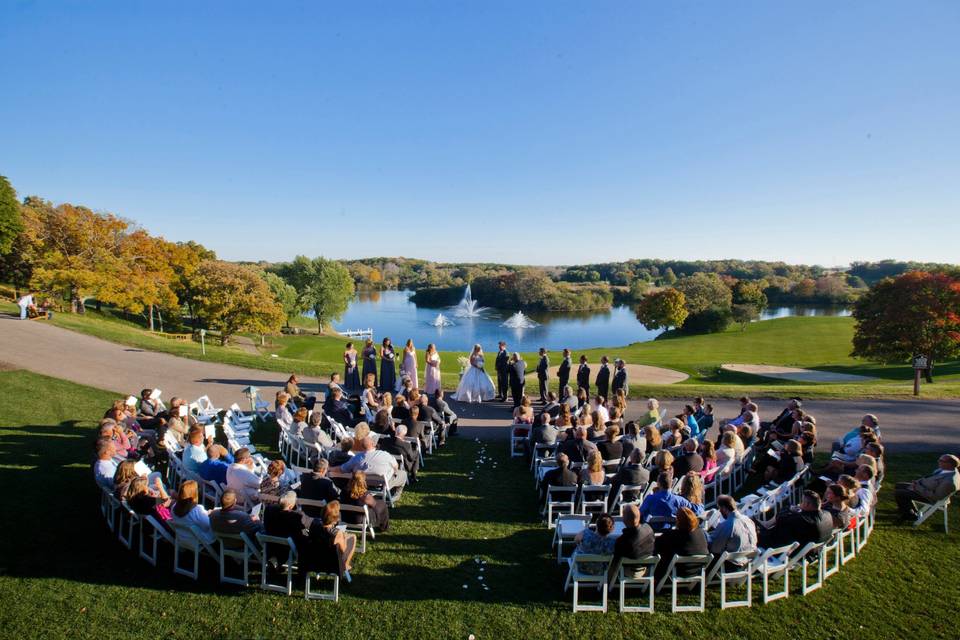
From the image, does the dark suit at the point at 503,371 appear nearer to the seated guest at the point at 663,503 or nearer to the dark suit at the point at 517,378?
the dark suit at the point at 517,378

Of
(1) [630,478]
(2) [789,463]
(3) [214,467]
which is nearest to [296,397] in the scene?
(3) [214,467]

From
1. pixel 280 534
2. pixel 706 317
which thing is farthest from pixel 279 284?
pixel 280 534

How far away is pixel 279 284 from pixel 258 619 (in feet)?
171

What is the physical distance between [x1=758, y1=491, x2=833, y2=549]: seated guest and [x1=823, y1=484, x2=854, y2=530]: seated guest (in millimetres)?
270

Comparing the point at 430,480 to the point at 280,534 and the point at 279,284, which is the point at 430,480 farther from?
the point at 279,284

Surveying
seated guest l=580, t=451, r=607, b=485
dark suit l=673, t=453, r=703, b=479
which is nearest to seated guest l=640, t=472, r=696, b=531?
seated guest l=580, t=451, r=607, b=485

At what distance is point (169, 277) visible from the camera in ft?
144

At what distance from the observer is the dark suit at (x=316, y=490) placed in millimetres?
6523

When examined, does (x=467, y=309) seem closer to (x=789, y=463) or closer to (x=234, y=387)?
(x=234, y=387)

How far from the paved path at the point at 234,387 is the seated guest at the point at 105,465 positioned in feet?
21.3

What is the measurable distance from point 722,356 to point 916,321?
14.1 meters

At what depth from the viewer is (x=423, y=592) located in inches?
220

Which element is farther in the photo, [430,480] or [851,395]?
[851,395]

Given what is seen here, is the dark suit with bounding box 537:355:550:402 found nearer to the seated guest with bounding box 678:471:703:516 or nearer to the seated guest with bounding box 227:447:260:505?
the seated guest with bounding box 678:471:703:516
